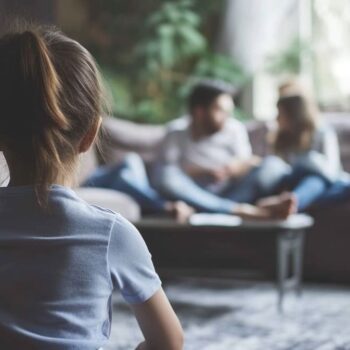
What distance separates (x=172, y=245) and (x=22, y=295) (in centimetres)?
319

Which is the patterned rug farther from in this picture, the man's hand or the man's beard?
the man's beard

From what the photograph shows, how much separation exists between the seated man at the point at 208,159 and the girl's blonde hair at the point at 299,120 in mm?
211

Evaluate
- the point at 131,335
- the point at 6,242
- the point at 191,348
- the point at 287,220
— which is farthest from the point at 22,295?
the point at 287,220

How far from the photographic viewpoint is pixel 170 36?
5.65 metres

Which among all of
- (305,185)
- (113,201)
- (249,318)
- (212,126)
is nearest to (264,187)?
(305,185)

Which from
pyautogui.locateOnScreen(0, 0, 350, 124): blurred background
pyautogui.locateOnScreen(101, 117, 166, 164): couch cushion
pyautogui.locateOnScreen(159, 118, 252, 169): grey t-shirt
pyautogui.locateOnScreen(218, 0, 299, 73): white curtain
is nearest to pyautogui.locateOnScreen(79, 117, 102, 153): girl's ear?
pyautogui.locateOnScreen(159, 118, 252, 169): grey t-shirt

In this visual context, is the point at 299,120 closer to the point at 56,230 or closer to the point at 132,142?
the point at 132,142

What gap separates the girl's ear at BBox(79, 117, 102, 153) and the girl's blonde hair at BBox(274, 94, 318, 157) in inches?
116

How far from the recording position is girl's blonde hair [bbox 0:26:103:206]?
93 cm

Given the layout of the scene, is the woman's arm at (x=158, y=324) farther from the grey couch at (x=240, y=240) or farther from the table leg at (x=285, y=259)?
the grey couch at (x=240, y=240)

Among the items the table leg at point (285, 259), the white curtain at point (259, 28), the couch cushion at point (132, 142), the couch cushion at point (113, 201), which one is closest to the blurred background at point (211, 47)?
the white curtain at point (259, 28)

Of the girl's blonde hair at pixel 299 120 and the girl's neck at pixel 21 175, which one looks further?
the girl's blonde hair at pixel 299 120

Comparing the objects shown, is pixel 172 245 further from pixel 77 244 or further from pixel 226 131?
pixel 77 244

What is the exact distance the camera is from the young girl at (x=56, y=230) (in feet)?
2.99
